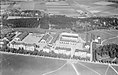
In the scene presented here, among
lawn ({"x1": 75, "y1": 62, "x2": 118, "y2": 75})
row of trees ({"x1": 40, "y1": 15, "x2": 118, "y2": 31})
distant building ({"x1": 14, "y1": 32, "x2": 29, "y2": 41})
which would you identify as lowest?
lawn ({"x1": 75, "y1": 62, "x2": 118, "y2": 75})

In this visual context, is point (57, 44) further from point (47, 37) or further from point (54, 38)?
point (47, 37)

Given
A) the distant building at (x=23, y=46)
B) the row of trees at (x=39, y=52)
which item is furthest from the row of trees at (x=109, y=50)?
the distant building at (x=23, y=46)

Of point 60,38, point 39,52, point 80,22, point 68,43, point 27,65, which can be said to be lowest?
point 27,65

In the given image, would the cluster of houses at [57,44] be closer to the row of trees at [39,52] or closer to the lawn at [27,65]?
the row of trees at [39,52]

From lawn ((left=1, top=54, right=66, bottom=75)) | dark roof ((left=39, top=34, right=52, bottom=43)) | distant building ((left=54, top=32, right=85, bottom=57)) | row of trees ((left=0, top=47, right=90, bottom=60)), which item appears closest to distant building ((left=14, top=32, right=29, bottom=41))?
row of trees ((left=0, top=47, right=90, bottom=60))

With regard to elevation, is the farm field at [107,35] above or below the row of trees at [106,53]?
above

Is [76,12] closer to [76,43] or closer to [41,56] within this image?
[76,43]

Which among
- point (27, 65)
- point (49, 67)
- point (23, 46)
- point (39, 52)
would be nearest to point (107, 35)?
point (39, 52)

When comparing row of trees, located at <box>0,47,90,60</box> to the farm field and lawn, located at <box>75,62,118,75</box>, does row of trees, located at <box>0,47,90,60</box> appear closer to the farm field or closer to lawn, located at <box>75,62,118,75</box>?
lawn, located at <box>75,62,118,75</box>
